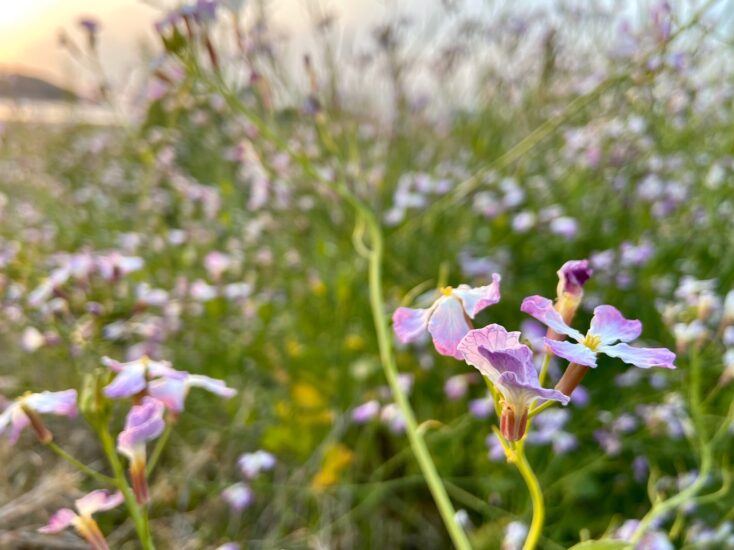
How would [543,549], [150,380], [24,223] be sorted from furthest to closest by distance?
1. [24,223]
2. [543,549]
3. [150,380]

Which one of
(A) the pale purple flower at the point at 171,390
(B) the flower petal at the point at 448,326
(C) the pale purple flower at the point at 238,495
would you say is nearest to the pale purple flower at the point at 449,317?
(B) the flower petal at the point at 448,326

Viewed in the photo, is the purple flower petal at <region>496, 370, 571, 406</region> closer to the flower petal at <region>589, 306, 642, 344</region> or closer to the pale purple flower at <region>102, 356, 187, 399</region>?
the flower petal at <region>589, 306, 642, 344</region>

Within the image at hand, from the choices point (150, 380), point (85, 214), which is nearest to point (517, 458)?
point (150, 380)

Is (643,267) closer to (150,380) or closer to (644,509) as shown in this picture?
(644,509)

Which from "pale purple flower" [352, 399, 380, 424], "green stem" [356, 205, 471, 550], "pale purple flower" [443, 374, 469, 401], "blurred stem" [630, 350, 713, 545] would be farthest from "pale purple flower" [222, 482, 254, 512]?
"blurred stem" [630, 350, 713, 545]

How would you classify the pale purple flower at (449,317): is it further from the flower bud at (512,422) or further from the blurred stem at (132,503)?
the blurred stem at (132,503)

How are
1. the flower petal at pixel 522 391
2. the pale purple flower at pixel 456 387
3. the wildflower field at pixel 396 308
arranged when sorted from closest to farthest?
the flower petal at pixel 522 391 → the wildflower field at pixel 396 308 → the pale purple flower at pixel 456 387

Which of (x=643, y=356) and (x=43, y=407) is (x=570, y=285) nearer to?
(x=643, y=356)

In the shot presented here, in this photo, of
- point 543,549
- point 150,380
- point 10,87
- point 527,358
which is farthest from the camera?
point 10,87
